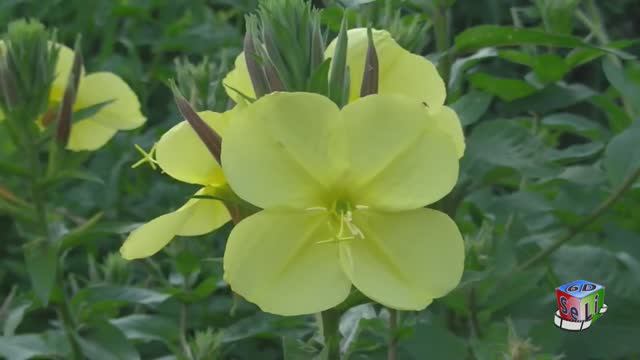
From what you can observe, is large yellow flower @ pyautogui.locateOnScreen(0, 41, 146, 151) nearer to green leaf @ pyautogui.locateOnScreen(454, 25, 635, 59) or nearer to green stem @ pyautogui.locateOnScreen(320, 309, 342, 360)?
green leaf @ pyautogui.locateOnScreen(454, 25, 635, 59)

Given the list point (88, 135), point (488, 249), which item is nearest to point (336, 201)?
point (488, 249)

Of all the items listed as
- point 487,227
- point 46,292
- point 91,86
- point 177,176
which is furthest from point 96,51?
point 177,176

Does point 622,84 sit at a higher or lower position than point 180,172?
lower

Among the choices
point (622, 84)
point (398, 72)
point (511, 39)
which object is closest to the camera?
point (398, 72)

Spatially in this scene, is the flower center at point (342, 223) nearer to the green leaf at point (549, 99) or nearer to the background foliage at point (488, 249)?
the background foliage at point (488, 249)

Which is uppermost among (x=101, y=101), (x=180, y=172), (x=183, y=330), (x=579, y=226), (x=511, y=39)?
(x=180, y=172)

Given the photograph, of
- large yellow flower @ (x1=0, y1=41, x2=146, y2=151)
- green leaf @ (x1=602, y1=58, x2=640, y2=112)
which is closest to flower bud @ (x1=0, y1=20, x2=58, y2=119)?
large yellow flower @ (x1=0, y1=41, x2=146, y2=151)

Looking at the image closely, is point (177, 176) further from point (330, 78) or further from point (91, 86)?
point (91, 86)

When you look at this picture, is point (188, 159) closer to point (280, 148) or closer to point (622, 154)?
point (280, 148)
